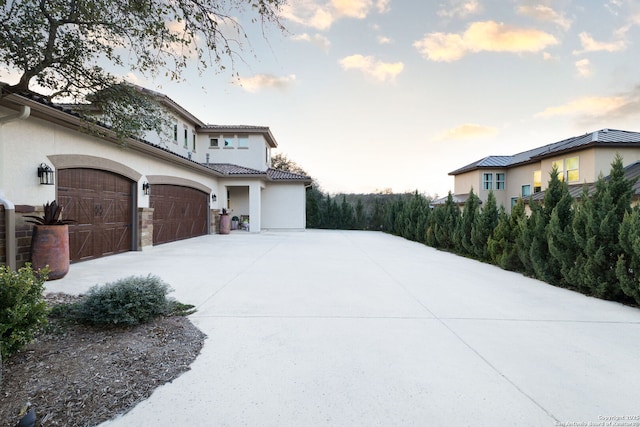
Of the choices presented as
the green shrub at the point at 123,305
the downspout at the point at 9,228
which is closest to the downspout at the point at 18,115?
the downspout at the point at 9,228

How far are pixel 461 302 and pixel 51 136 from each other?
854 centimetres

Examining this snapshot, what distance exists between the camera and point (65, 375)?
2.34m

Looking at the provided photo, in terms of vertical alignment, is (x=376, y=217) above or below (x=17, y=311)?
above

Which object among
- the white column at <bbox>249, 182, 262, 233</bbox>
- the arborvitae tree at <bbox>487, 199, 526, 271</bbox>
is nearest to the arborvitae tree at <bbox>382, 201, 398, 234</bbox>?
the white column at <bbox>249, 182, 262, 233</bbox>

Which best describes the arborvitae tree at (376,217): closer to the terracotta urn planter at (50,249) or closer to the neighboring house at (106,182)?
the neighboring house at (106,182)

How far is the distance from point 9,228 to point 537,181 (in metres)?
23.9

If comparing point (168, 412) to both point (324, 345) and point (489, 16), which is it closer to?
point (324, 345)

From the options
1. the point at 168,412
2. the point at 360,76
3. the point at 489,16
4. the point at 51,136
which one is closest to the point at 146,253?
the point at 51,136

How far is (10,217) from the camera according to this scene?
17.5ft

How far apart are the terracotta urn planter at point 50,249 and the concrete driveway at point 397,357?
0.30 metres

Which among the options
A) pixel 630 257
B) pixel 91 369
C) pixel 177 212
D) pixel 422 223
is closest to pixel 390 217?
pixel 422 223

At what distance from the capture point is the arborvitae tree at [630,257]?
15.1 feet

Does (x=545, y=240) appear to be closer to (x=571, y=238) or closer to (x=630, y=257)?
(x=571, y=238)

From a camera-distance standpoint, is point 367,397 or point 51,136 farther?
point 51,136
